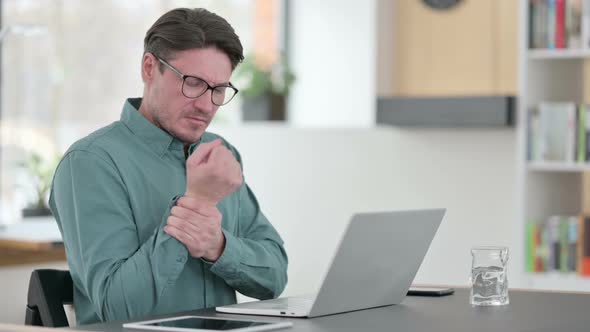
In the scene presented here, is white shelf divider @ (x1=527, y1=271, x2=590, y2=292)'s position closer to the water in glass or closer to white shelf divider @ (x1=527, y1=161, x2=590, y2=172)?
white shelf divider @ (x1=527, y1=161, x2=590, y2=172)

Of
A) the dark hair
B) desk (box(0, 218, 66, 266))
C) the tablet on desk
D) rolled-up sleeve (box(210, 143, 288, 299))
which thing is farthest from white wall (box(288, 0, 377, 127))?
the tablet on desk

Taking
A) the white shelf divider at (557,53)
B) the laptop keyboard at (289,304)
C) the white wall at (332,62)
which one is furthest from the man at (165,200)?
the white wall at (332,62)

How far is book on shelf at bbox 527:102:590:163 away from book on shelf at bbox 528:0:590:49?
26 cm

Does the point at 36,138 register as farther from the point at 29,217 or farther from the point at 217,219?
the point at 217,219

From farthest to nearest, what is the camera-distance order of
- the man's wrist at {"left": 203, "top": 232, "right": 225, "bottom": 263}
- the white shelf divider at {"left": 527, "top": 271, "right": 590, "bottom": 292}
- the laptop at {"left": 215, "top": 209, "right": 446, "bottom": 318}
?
the white shelf divider at {"left": 527, "top": 271, "right": 590, "bottom": 292}
the man's wrist at {"left": 203, "top": 232, "right": 225, "bottom": 263}
the laptop at {"left": 215, "top": 209, "right": 446, "bottom": 318}

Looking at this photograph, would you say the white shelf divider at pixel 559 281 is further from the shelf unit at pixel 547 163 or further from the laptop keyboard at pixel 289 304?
the laptop keyboard at pixel 289 304

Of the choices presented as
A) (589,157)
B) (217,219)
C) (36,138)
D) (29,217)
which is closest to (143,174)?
(217,219)

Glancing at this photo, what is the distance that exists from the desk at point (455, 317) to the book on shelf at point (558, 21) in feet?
7.29

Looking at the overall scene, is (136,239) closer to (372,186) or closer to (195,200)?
(195,200)

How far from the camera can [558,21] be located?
4293 mm

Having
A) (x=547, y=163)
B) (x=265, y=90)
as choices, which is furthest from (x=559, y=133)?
(x=265, y=90)

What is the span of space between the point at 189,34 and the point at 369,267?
0.62 metres

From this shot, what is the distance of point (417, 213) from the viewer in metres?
2.03

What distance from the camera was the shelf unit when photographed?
4262 millimetres
